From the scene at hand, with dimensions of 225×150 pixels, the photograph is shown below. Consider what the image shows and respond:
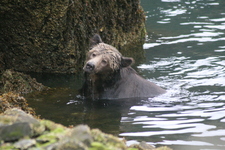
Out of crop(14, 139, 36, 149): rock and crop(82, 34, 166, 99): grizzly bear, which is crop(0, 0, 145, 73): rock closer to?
crop(82, 34, 166, 99): grizzly bear

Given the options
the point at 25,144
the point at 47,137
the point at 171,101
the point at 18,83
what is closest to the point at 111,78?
the point at 171,101

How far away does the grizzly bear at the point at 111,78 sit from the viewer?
360 inches

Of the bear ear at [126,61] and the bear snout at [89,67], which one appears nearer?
the bear snout at [89,67]

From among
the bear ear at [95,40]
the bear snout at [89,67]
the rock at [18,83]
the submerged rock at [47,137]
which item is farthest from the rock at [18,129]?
the rock at [18,83]

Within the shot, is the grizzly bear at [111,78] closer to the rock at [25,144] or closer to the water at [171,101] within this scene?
the water at [171,101]

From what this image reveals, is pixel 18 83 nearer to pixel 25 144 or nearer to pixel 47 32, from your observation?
pixel 47 32

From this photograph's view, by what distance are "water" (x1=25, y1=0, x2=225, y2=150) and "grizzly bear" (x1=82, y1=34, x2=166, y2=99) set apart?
0.79 ft

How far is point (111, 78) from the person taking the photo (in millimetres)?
9555

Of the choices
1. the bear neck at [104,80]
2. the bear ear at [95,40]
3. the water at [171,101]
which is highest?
the bear ear at [95,40]

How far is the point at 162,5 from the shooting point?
21578 mm

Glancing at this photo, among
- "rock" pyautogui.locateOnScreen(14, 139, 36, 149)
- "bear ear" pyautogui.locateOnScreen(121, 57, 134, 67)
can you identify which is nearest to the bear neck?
"bear ear" pyautogui.locateOnScreen(121, 57, 134, 67)

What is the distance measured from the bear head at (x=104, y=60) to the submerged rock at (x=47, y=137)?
4118 mm

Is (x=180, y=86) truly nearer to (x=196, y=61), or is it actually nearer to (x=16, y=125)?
(x=196, y=61)

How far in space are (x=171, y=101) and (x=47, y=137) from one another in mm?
5549
